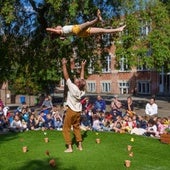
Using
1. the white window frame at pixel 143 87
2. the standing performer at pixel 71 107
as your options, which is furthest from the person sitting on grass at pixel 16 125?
the white window frame at pixel 143 87

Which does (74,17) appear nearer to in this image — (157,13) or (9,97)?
(157,13)

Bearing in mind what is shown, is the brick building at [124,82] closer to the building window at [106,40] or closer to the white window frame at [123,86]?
the white window frame at [123,86]

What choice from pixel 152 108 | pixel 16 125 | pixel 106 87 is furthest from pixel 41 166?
pixel 106 87

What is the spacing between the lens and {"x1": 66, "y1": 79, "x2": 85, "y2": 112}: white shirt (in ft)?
40.3

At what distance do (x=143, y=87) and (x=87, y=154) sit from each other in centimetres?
5365

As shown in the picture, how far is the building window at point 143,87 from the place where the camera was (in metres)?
64.3

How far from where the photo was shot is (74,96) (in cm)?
1235

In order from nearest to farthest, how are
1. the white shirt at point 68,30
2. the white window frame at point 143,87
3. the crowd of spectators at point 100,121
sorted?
the white shirt at point 68,30
the crowd of spectators at point 100,121
the white window frame at point 143,87

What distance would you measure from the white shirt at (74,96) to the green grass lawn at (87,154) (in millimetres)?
1304

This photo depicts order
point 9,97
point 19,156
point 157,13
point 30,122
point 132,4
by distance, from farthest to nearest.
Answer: point 9,97
point 157,13
point 132,4
point 30,122
point 19,156

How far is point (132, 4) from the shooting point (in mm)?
31109

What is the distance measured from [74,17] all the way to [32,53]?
5476 millimetres

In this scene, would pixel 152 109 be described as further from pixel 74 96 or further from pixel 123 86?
pixel 123 86

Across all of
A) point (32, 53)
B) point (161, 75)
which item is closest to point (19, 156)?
point (32, 53)
